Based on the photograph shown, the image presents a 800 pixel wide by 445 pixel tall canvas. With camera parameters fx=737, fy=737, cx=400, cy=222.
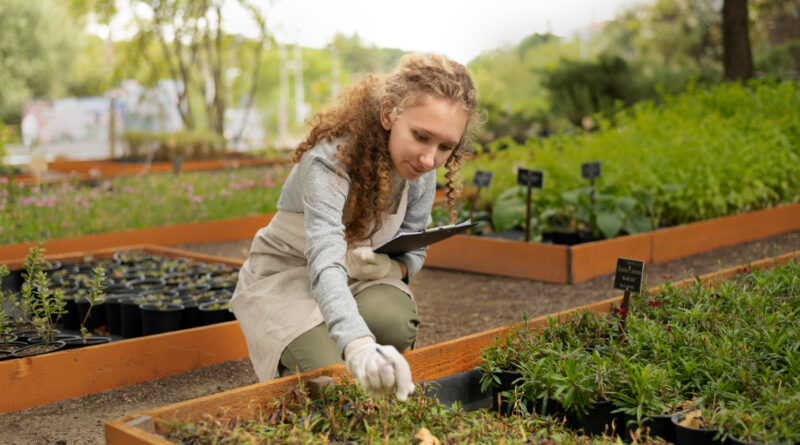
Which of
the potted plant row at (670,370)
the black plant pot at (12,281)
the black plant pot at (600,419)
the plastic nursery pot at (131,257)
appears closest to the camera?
the potted plant row at (670,370)

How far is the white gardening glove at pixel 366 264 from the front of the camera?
2.28 meters

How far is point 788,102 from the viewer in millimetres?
6809

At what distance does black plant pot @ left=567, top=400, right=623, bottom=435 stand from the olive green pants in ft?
2.11

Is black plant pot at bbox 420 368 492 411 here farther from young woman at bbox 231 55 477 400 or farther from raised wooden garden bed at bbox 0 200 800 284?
raised wooden garden bed at bbox 0 200 800 284

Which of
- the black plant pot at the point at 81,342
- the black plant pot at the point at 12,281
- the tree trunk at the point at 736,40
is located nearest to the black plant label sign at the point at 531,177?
the black plant pot at the point at 81,342

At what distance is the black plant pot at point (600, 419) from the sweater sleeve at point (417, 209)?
31.7 inches

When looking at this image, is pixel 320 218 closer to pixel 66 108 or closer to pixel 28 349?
pixel 28 349

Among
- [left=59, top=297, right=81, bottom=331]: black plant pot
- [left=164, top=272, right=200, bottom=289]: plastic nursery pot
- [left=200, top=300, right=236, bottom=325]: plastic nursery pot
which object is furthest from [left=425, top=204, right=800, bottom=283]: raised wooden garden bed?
[left=59, top=297, right=81, bottom=331]: black plant pot

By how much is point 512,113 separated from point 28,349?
10.2 m

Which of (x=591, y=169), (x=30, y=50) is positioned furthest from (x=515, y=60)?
(x=30, y=50)

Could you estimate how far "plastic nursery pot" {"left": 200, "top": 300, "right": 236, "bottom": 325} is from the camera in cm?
332

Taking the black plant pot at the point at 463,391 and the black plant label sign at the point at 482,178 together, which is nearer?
the black plant pot at the point at 463,391

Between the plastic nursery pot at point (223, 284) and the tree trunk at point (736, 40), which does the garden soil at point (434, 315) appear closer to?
the plastic nursery pot at point (223, 284)

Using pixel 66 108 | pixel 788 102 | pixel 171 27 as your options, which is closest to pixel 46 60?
pixel 66 108
